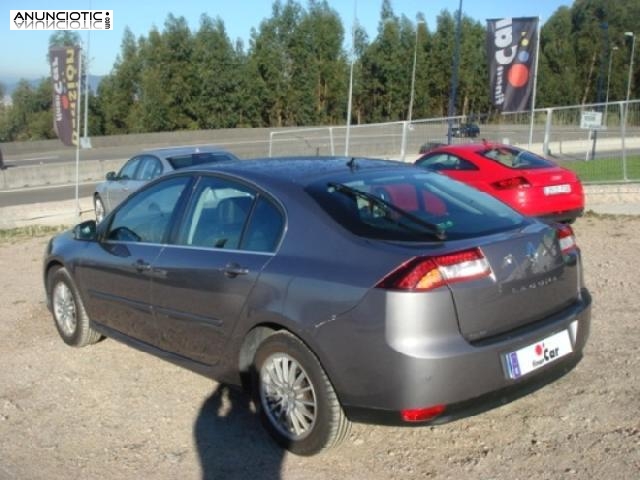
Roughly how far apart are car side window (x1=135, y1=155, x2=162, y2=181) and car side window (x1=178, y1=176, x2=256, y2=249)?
24.3 ft

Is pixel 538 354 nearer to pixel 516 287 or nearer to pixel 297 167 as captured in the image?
pixel 516 287

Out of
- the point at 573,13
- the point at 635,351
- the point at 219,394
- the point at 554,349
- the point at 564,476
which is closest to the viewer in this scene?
the point at 564,476

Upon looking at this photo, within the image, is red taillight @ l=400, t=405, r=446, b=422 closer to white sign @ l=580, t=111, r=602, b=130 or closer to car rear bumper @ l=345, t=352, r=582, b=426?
car rear bumper @ l=345, t=352, r=582, b=426

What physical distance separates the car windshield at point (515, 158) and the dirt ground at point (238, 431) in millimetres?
5035

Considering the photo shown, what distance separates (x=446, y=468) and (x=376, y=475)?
1.16ft

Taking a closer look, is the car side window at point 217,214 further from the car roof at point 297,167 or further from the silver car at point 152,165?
the silver car at point 152,165

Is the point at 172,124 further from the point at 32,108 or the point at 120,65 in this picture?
the point at 32,108

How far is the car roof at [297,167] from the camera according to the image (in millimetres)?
4285

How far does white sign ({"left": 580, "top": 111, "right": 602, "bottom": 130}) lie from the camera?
17781mm

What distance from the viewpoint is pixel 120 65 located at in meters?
67.5

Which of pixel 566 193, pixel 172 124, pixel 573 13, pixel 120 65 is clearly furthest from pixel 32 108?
pixel 566 193

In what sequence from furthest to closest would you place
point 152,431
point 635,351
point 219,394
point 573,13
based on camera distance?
point 573,13 < point 635,351 < point 219,394 < point 152,431

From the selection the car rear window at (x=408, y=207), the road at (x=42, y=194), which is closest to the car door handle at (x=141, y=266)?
the car rear window at (x=408, y=207)

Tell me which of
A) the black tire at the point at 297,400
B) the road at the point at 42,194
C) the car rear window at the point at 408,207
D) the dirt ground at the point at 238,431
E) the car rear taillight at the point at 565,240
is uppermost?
the car rear window at the point at 408,207
